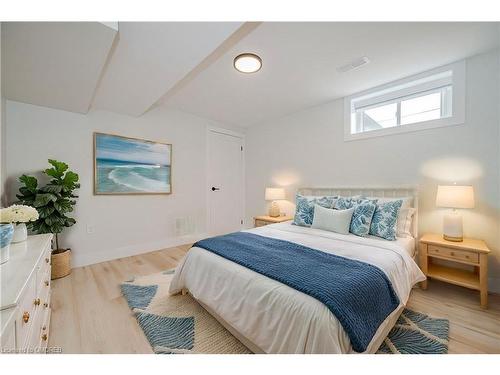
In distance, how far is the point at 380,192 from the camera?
2736 mm

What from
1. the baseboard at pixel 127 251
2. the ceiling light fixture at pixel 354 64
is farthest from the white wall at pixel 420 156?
the baseboard at pixel 127 251

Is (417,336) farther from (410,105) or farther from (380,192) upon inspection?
(410,105)

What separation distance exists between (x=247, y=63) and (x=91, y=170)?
254cm

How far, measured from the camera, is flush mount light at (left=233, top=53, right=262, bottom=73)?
2117 mm

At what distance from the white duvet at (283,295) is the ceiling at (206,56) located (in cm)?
170

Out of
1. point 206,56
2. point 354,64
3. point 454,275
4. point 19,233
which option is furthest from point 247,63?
point 454,275

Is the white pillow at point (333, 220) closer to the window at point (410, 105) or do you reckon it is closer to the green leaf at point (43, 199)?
the window at point (410, 105)

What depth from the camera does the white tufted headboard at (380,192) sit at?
2437 millimetres
